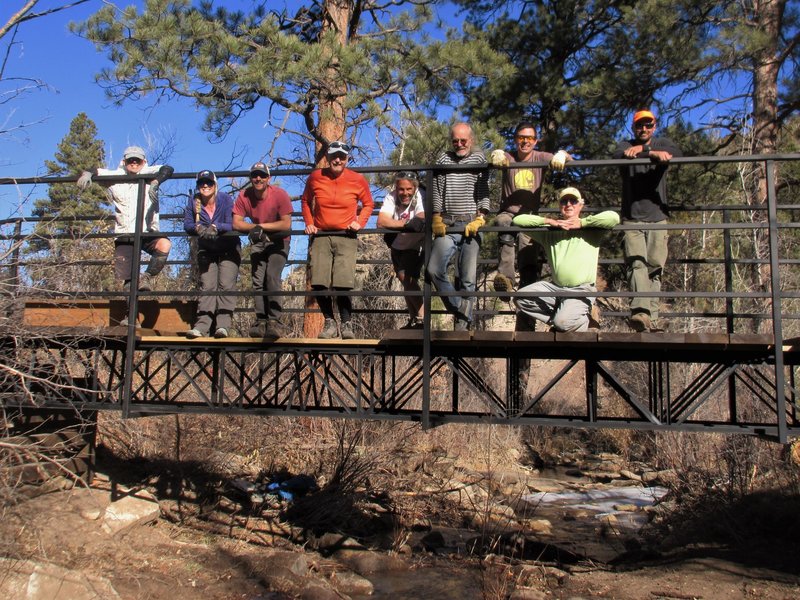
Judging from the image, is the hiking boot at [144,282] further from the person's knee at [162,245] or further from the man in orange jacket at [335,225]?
the man in orange jacket at [335,225]

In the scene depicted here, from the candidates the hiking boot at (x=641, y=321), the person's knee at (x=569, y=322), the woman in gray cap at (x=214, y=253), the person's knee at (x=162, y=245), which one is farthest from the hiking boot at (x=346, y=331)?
the hiking boot at (x=641, y=321)

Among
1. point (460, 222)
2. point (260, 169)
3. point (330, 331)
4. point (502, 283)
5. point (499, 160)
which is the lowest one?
point (330, 331)

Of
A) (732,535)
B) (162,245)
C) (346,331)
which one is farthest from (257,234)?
(732,535)

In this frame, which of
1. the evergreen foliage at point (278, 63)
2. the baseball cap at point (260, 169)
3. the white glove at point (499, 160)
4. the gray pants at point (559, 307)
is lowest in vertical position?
the gray pants at point (559, 307)

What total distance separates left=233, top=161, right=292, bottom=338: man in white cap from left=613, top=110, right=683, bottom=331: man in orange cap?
3.10 metres

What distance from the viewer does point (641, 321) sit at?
651cm

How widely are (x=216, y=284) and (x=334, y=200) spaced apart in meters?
1.55

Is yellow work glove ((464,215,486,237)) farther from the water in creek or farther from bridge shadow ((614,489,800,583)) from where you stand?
bridge shadow ((614,489,800,583))

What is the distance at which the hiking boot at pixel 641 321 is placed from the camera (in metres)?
6.52

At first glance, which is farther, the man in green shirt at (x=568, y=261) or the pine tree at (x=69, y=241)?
the pine tree at (x=69, y=241)

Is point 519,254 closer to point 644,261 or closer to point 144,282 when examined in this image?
point 644,261

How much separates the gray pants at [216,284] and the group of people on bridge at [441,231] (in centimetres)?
1

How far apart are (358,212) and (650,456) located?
39.6ft

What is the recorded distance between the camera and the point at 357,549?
10.6 meters
